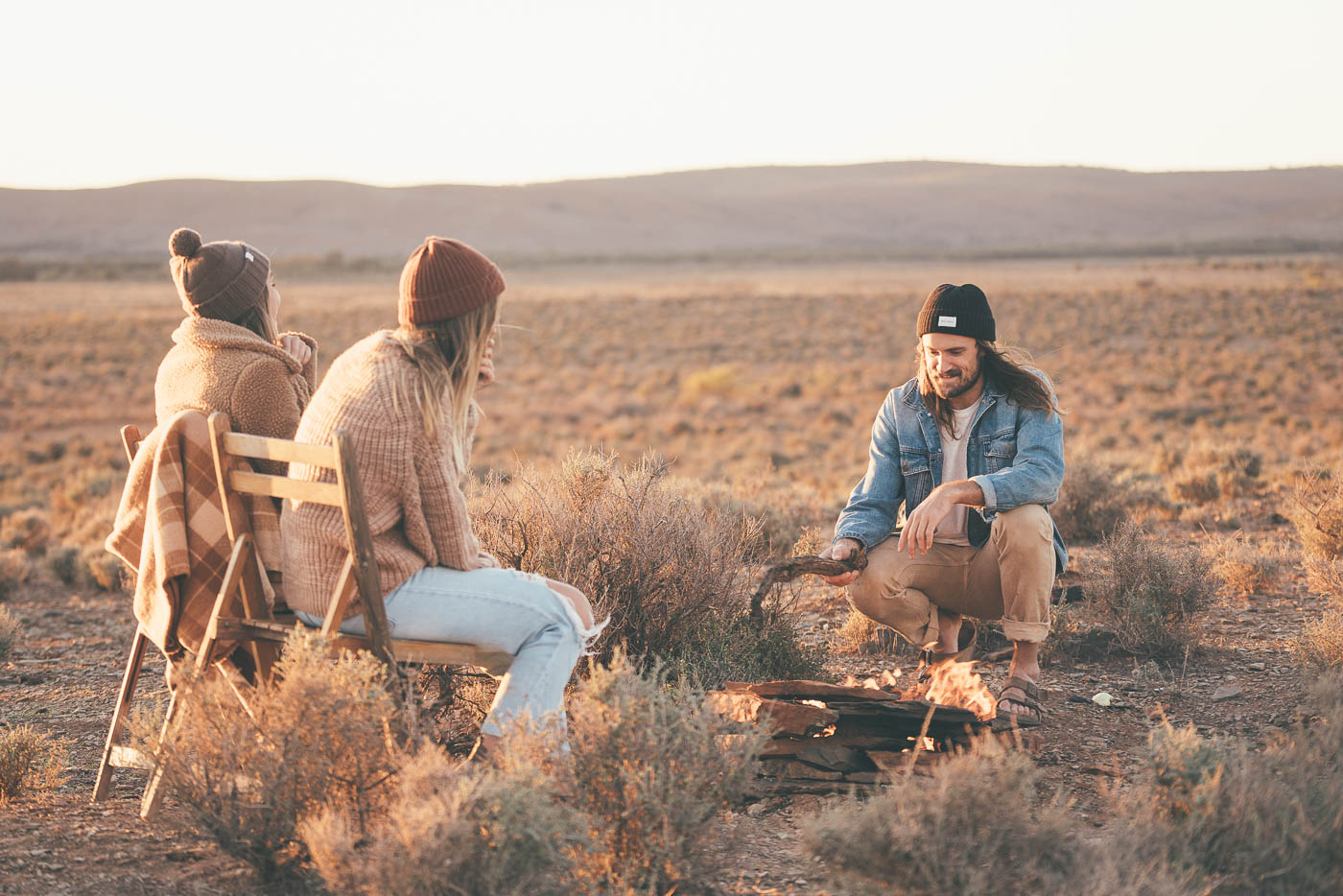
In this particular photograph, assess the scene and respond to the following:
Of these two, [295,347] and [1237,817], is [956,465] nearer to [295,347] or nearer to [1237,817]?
[1237,817]

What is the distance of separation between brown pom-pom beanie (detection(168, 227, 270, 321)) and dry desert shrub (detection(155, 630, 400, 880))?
1.29 meters

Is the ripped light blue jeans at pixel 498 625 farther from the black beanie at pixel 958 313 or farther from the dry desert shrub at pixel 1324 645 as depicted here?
the dry desert shrub at pixel 1324 645

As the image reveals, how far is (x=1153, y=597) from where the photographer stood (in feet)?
16.0

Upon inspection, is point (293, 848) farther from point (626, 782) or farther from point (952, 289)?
point (952, 289)

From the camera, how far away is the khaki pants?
3832 millimetres

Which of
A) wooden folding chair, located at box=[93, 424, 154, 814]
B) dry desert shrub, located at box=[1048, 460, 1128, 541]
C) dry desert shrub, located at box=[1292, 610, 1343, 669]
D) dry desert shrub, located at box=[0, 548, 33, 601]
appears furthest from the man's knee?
dry desert shrub, located at box=[0, 548, 33, 601]

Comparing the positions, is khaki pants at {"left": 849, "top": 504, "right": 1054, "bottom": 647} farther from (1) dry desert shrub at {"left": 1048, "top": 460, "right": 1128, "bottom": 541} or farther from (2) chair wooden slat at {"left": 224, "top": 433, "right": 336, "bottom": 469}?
(1) dry desert shrub at {"left": 1048, "top": 460, "right": 1128, "bottom": 541}

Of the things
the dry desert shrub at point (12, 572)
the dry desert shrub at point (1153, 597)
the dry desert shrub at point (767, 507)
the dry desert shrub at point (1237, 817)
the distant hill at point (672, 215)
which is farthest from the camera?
the distant hill at point (672, 215)

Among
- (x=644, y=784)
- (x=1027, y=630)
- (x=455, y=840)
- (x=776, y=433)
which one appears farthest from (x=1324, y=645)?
(x=776, y=433)

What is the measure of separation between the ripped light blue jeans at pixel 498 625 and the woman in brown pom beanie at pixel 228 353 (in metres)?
0.75

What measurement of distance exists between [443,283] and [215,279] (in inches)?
39.4

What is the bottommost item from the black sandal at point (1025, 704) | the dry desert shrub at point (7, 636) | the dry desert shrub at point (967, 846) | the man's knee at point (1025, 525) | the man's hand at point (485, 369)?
the dry desert shrub at point (7, 636)

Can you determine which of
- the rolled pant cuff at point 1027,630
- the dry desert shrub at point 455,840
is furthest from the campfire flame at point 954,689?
the dry desert shrub at point 455,840

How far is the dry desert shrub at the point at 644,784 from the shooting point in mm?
2592
